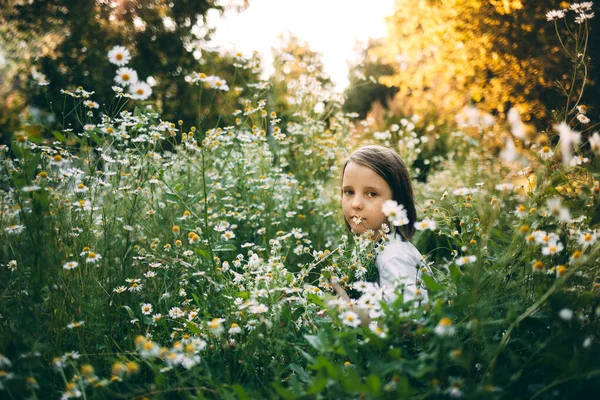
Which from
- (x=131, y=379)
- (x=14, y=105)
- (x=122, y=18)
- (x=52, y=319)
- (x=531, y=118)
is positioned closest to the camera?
(x=131, y=379)

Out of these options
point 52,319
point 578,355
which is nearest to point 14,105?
point 52,319

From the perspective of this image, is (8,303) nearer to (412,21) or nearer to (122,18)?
(412,21)

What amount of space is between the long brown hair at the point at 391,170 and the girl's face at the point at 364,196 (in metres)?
0.03

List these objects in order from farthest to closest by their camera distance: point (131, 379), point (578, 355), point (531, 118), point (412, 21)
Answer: point (412, 21)
point (531, 118)
point (131, 379)
point (578, 355)

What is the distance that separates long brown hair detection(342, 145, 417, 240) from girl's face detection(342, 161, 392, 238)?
0.08 ft

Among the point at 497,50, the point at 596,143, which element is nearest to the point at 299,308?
the point at 596,143

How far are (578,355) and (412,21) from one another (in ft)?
14.3

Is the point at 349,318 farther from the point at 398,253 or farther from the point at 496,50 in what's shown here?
the point at 496,50

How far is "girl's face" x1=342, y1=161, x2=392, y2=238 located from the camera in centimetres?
215

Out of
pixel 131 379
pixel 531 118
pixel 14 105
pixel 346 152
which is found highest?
pixel 14 105

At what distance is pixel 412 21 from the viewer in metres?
4.75

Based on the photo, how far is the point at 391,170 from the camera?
7.35ft

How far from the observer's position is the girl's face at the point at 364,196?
7.05ft

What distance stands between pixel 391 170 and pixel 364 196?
0.21 metres
